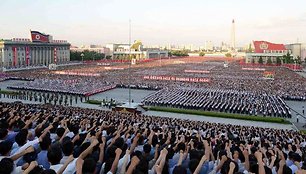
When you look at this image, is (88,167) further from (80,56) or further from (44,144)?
(80,56)

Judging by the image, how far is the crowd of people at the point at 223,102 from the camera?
29750 millimetres

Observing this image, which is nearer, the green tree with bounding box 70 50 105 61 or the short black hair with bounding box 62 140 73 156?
the short black hair with bounding box 62 140 73 156

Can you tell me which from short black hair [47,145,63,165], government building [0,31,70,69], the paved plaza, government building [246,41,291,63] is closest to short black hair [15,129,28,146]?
short black hair [47,145,63,165]

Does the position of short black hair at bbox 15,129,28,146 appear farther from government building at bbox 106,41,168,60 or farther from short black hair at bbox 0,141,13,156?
government building at bbox 106,41,168,60

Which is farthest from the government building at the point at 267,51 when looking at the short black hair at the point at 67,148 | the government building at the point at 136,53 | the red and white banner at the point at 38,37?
the short black hair at the point at 67,148

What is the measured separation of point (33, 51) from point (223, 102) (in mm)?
68651

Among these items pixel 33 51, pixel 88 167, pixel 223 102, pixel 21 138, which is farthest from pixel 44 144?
pixel 33 51

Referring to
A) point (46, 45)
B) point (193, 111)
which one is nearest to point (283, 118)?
point (193, 111)

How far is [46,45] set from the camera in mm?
91375

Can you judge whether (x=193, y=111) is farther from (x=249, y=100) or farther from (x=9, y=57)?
(x=9, y=57)

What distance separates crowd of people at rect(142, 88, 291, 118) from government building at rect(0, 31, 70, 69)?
4983 centimetres

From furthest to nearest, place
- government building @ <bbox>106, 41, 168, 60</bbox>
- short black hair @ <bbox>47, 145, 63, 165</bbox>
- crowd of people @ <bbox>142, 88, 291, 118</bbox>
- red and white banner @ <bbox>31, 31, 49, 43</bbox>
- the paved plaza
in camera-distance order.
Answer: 1. government building @ <bbox>106, 41, 168, 60</bbox>
2. red and white banner @ <bbox>31, 31, 49, 43</bbox>
3. crowd of people @ <bbox>142, 88, 291, 118</bbox>
4. the paved plaza
5. short black hair @ <bbox>47, 145, 63, 165</bbox>

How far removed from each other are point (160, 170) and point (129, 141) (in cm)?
336

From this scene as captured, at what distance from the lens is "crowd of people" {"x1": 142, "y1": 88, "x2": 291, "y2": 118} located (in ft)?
97.6
